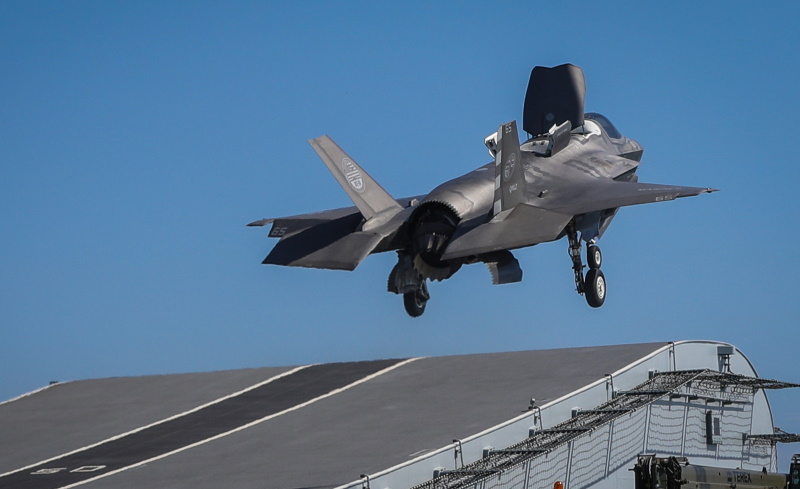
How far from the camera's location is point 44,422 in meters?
51.3

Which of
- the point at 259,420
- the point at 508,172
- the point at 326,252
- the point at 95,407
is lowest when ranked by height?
the point at 259,420

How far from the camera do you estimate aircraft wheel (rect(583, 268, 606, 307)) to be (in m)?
30.4

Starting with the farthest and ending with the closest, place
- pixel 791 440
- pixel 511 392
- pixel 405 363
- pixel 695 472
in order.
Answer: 1. pixel 405 363
2. pixel 791 440
3. pixel 511 392
4. pixel 695 472

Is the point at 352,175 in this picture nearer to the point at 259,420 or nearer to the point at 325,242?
the point at 325,242

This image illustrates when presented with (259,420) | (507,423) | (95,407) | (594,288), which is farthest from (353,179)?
(95,407)

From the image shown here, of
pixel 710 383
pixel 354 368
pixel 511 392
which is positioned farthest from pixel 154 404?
pixel 710 383

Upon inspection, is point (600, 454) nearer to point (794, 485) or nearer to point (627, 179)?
point (794, 485)

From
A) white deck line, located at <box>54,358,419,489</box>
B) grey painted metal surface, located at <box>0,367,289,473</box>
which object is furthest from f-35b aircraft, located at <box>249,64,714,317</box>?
grey painted metal surface, located at <box>0,367,289,473</box>

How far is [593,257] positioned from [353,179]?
23.4ft

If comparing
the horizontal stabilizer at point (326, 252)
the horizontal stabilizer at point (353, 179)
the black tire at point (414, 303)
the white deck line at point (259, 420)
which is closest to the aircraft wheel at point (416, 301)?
the black tire at point (414, 303)

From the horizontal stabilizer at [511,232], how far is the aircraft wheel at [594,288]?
9.83 ft

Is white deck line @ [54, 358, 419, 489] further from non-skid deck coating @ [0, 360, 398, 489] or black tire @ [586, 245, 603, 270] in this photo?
black tire @ [586, 245, 603, 270]

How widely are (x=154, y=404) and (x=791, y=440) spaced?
28617mm

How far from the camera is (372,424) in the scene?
41.0m
